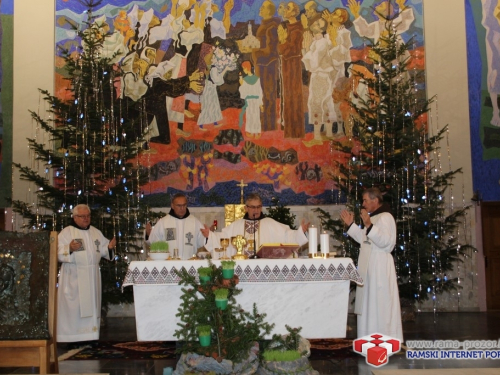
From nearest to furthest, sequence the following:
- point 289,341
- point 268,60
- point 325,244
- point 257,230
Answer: point 289,341 < point 325,244 < point 257,230 < point 268,60

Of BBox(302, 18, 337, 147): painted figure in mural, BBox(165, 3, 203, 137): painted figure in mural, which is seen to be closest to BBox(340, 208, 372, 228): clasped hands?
BBox(302, 18, 337, 147): painted figure in mural

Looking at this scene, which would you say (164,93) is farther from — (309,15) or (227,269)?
(227,269)

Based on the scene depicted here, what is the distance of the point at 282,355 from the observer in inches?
240

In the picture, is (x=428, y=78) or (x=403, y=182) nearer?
(x=403, y=182)

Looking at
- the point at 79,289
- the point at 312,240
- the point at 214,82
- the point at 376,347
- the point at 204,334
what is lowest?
the point at 376,347

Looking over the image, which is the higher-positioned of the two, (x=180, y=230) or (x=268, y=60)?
(x=268, y=60)

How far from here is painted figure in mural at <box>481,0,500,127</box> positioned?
12977 millimetres

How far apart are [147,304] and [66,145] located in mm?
5320

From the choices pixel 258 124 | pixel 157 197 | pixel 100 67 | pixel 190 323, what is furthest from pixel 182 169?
pixel 190 323

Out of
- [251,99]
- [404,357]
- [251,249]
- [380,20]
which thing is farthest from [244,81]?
[404,357]

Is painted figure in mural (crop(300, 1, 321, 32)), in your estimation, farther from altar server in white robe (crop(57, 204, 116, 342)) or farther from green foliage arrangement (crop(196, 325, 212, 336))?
green foliage arrangement (crop(196, 325, 212, 336))

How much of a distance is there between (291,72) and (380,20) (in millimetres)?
2113

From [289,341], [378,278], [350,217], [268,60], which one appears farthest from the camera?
[268,60]

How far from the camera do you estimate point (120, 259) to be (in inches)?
436
